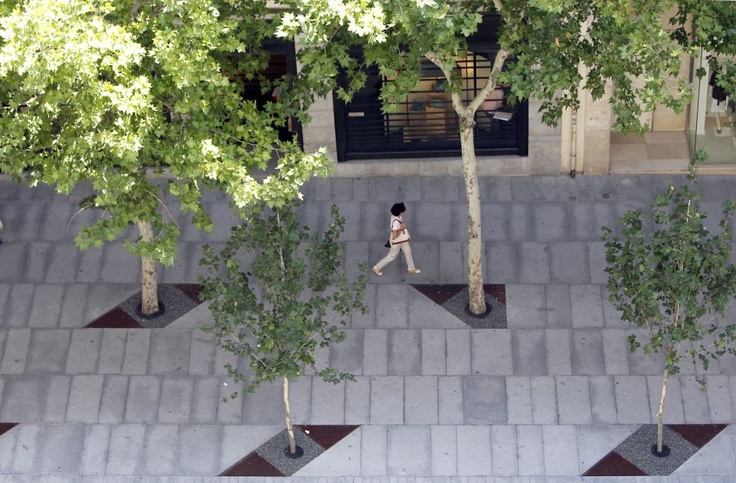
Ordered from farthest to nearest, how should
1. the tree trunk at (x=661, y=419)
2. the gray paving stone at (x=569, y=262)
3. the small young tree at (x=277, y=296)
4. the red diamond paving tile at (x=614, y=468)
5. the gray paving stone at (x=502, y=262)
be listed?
1. the gray paving stone at (x=502, y=262)
2. the gray paving stone at (x=569, y=262)
3. the red diamond paving tile at (x=614, y=468)
4. the tree trunk at (x=661, y=419)
5. the small young tree at (x=277, y=296)

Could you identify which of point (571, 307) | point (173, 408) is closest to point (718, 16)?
point (571, 307)

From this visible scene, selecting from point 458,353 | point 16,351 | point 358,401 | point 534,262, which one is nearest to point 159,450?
point 358,401

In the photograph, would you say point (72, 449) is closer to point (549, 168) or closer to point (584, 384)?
point (584, 384)

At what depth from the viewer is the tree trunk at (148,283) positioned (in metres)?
21.8

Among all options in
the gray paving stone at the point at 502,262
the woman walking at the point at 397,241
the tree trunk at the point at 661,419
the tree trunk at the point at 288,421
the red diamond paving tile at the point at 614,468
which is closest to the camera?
the tree trunk at the point at 661,419

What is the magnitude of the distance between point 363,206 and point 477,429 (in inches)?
212

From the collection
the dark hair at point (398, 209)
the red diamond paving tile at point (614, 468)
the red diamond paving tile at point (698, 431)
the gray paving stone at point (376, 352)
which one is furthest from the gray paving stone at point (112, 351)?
the red diamond paving tile at point (698, 431)

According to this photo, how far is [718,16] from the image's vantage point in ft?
60.0

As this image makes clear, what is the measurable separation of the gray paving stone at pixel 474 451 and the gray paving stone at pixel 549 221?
14.0 feet

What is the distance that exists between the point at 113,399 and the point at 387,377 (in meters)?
4.25

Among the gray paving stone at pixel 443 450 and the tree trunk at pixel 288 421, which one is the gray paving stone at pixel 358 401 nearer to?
the tree trunk at pixel 288 421

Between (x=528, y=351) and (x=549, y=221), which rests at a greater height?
(x=549, y=221)

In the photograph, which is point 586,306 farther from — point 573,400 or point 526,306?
point 573,400

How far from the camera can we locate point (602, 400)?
21031 mm
